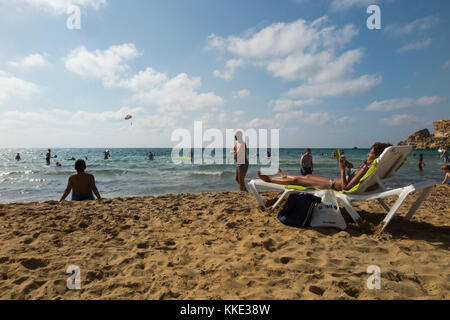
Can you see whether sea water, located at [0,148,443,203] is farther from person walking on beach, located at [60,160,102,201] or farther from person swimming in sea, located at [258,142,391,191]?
person swimming in sea, located at [258,142,391,191]

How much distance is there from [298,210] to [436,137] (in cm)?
8812

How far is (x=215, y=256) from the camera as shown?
2877 mm

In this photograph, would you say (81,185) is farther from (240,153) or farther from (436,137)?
(436,137)

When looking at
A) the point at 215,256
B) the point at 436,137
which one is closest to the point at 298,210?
the point at 215,256

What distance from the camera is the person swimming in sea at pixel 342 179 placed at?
374cm

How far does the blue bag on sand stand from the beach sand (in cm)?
14

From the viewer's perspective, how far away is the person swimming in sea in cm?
374

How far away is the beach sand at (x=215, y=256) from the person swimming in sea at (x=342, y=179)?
0.63 m

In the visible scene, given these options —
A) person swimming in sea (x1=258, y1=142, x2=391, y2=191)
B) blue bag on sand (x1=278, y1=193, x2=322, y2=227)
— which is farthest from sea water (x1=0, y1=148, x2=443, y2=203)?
blue bag on sand (x1=278, y1=193, x2=322, y2=227)

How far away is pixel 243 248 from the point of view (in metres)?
3.05

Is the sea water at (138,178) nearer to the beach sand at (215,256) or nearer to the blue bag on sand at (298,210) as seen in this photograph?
the beach sand at (215,256)

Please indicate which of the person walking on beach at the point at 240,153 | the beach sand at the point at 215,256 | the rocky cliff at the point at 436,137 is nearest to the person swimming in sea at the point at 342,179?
the beach sand at the point at 215,256
